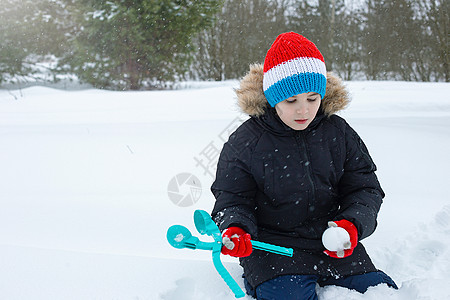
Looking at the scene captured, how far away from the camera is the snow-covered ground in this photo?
4.92ft

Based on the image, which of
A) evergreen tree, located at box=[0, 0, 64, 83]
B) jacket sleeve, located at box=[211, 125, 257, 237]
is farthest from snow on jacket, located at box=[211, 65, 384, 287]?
evergreen tree, located at box=[0, 0, 64, 83]

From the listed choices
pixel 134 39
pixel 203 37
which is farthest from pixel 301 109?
pixel 203 37

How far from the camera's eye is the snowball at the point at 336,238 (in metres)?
1.28

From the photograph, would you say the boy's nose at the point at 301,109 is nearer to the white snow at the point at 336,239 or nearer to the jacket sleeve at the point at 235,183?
the jacket sleeve at the point at 235,183

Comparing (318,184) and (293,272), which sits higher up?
(318,184)

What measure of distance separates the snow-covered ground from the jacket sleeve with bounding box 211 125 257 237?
11.7 inches

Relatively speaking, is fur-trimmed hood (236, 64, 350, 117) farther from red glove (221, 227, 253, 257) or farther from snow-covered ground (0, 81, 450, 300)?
red glove (221, 227, 253, 257)

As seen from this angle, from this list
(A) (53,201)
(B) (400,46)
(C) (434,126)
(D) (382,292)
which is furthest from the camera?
(B) (400,46)

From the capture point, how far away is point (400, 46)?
7812mm

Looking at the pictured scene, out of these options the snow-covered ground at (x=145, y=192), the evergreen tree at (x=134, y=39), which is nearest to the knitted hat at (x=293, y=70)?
the snow-covered ground at (x=145, y=192)

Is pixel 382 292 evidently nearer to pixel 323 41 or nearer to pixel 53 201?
pixel 53 201

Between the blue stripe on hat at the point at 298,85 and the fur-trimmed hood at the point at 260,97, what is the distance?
110 mm

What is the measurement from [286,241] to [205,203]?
888mm

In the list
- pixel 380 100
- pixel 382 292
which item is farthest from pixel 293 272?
pixel 380 100
